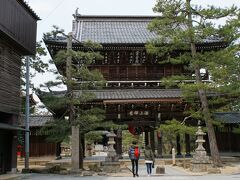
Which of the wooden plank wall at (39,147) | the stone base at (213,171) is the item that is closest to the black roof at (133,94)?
the wooden plank wall at (39,147)

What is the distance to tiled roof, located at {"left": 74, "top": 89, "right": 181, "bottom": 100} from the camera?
2583 cm

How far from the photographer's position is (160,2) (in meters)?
21.1

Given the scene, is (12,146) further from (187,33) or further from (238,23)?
(238,23)

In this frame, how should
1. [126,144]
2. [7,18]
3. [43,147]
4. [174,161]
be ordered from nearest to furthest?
[7,18]
[174,161]
[43,147]
[126,144]

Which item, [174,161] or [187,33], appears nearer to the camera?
[187,33]

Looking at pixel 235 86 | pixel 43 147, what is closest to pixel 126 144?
pixel 43 147

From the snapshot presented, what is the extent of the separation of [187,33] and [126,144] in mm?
41492

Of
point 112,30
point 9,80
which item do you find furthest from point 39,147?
point 9,80

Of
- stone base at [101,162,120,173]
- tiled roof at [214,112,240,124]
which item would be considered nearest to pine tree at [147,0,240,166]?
stone base at [101,162,120,173]

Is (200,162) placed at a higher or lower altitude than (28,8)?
lower

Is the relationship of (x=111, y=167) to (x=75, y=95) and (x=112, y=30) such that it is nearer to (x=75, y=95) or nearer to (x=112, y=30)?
(x=75, y=95)

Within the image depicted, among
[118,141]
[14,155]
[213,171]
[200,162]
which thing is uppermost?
[118,141]

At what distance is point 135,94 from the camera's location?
26.9m

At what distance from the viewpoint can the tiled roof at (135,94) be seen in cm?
2583
